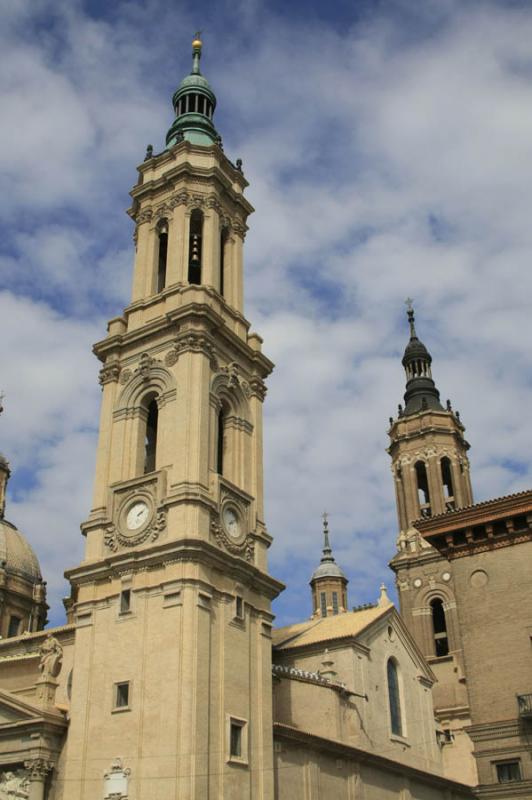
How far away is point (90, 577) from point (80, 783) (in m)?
6.48

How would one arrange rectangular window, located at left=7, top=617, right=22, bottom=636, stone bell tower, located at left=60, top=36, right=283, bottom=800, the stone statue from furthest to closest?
rectangular window, located at left=7, top=617, right=22, bottom=636, the stone statue, stone bell tower, located at left=60, top=36, right=283, bottom=800

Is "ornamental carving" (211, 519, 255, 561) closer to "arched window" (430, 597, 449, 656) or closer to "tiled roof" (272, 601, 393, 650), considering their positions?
"tiled roof" (272, 601, 393, 650)

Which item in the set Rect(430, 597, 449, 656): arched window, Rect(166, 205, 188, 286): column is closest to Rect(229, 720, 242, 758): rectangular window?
Rect(166, 205, 188, 286): column

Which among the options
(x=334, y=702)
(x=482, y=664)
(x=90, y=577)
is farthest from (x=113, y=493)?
(x=482, y=664)

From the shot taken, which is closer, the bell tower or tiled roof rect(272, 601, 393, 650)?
tiled roof rect(272, 601, 393, 650)

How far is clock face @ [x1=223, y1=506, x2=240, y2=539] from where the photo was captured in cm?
3209

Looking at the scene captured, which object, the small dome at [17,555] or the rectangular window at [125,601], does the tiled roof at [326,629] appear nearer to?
the rectangular window at [125,601]

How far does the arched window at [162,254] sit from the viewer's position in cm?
3843

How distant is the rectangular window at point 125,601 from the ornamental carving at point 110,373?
8892 millimetres

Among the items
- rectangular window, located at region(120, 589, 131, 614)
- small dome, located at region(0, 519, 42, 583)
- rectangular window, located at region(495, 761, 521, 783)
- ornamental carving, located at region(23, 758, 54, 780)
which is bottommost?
→ rectangular window, located at region(495, 761, 521, 783)

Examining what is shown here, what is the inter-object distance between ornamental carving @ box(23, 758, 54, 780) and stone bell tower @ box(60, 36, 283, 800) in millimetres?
634

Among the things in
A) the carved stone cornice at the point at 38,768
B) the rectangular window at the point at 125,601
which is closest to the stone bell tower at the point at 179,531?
the rectangular window at the point at 125,601

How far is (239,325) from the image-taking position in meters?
37.6

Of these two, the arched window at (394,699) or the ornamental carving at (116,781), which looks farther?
the arched window at (394,699)
